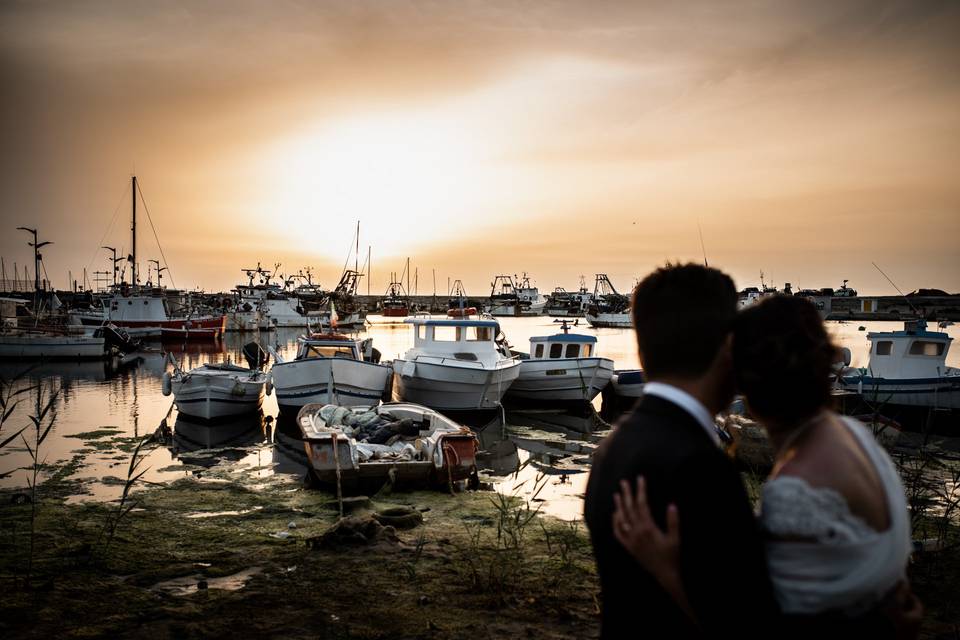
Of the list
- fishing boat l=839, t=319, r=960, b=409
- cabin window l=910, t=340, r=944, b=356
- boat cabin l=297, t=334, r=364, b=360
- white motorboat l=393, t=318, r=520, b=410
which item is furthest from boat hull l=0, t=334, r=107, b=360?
cabin window l=910, t=340, r=944, b=356

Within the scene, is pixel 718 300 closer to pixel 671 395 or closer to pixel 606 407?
pixel 671 395

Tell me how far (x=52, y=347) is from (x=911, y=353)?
43.6 meters

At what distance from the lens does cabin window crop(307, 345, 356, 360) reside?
2279cm

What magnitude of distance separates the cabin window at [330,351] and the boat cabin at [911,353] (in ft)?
56.0

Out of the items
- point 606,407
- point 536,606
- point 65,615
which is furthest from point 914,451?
point 65,615

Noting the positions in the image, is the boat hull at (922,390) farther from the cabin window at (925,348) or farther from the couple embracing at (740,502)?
the couple embracing at (740,502)

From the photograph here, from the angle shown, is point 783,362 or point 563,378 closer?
point 783,362

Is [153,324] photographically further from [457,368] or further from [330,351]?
[457,368]

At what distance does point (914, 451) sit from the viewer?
55.5ft

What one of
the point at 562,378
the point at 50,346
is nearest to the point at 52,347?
the point at 50,346

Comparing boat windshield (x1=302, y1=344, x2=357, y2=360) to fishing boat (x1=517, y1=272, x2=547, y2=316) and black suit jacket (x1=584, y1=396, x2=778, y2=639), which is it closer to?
black suit jacket (x1=584, y1=396, x2=778, y2=639)

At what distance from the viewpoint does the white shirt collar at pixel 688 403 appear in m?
1.80

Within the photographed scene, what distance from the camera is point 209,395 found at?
21250 millimetres

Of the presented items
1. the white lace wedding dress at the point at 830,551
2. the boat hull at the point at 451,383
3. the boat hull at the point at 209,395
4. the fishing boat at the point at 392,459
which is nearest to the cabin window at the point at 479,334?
the boat hull at the point at 451,383
